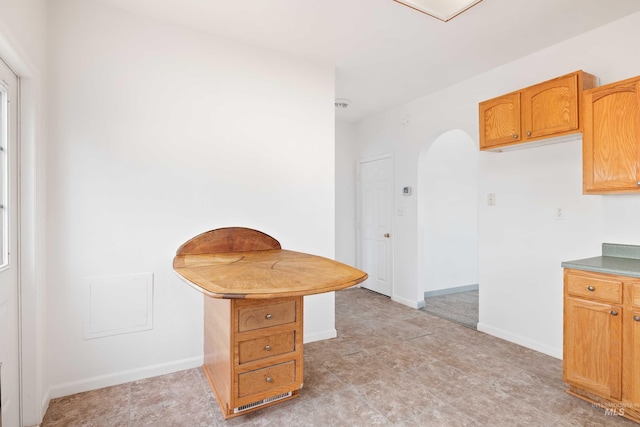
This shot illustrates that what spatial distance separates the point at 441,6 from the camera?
222 cm

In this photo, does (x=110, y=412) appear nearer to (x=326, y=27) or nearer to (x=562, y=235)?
(x=326, y=27)

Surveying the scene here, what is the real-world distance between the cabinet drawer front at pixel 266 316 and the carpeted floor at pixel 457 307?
7.89 ft

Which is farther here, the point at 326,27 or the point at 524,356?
the point at 524,356

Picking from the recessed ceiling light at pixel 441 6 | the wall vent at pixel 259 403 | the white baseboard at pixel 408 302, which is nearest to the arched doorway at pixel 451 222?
the white baseboard at pixel 408 302

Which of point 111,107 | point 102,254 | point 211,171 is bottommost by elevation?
point 102,254

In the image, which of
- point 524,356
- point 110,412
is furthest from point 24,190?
point 524,356

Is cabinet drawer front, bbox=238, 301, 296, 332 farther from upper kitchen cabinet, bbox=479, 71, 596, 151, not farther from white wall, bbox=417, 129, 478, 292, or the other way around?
white wall, bbox=417, 129, 478, 292

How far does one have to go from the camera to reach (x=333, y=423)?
197 cm

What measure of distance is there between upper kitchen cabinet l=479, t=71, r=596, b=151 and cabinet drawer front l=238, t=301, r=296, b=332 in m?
2.32

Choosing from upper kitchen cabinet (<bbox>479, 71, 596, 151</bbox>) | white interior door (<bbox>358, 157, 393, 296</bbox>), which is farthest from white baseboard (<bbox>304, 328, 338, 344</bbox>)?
upper kitchen cabinet (<bbox>479, 71, 596, 151</bbox>)

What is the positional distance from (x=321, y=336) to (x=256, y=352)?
4.37ft

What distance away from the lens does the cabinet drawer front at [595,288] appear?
2.05m

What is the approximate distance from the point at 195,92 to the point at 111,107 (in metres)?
0.61

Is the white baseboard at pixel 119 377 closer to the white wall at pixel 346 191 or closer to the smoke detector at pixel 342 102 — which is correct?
the white wall at pixel 346 191
